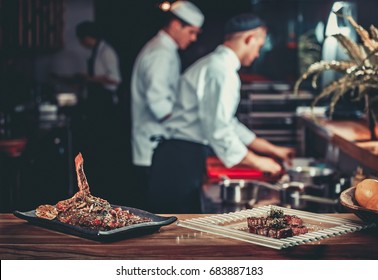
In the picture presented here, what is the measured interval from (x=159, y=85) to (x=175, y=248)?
3.19 m

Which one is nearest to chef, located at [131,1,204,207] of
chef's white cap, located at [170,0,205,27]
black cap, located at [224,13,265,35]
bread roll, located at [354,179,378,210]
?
chef's white cap, located at [170,0,205,27]

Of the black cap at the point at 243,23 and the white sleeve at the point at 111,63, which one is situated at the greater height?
the black cap at the point at 243,23

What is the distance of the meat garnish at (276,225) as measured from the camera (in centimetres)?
186

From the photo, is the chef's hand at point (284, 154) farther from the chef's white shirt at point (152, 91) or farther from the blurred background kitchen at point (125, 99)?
the chef's white shirt at point (152, 91)

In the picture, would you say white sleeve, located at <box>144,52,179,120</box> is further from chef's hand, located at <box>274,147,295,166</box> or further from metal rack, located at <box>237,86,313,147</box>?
metal rack, located at <box>237,86,313,147</box>

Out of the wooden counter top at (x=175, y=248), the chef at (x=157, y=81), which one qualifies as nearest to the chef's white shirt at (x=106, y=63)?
the chef at (x=157, y=81)

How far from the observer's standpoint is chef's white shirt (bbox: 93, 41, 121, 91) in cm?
879

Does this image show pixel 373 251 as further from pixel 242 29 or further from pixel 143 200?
pixel 143 200

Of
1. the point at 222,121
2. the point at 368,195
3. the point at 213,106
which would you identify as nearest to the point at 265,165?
the point at 222,121

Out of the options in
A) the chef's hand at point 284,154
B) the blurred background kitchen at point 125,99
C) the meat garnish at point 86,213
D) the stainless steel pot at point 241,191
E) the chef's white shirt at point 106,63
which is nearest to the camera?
the meat garnish at point 86,213

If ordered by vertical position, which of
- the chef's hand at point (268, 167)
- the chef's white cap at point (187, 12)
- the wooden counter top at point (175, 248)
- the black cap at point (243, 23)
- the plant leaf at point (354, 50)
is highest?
the chef's white cap at point (187, 12)

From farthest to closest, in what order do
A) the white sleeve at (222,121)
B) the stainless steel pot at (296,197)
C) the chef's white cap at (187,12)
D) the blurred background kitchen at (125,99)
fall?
the chef's white cap at (187,12), the white sleeve at (222,121), the blurred background kitchen at (125,99), the stainless steel pot at (296,197)

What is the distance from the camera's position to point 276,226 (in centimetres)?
189
